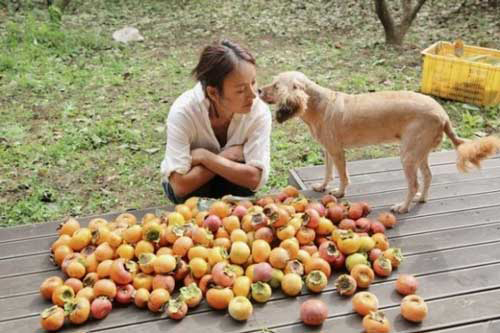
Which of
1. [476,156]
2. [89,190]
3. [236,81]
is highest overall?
[236,81]

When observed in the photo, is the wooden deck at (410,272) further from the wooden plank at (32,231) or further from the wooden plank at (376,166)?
the wooden plank at (376,166)

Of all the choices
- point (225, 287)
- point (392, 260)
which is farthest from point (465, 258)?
point (225, 287)

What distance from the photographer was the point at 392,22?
813cm

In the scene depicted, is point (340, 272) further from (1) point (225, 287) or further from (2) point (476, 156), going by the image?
(2) point (476, 156)

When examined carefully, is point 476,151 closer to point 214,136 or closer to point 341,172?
point 341,172

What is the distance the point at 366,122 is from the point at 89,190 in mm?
2749

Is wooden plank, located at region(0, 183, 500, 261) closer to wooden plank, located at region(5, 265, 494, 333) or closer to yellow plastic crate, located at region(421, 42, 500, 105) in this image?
wooden plank, located at region(5, 265, 494, 333)

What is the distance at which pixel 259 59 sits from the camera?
26.2ft

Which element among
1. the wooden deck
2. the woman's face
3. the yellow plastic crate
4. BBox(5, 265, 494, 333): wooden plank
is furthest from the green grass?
BBox(5, 265, 494, 333): wooden plank

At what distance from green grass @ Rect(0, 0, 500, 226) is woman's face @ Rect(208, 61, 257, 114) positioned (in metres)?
1.89

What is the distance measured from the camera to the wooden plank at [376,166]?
12.9 feet

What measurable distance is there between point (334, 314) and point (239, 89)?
1.37m

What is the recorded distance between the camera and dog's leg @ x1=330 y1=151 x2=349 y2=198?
3488 mm

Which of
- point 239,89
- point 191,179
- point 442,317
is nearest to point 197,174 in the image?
point 191,179
